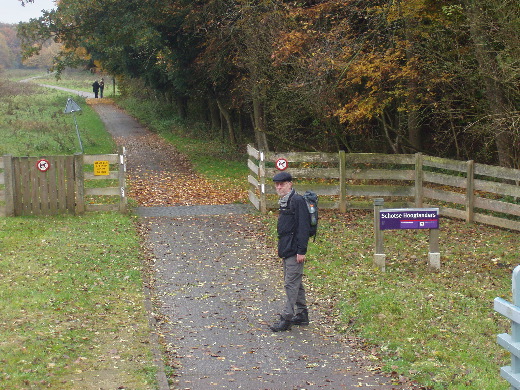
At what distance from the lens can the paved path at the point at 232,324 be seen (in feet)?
22.9

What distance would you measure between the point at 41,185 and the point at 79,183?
0.82m

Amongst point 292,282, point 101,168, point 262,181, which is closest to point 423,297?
point 292,282

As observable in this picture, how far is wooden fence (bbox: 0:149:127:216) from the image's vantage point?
15.1m

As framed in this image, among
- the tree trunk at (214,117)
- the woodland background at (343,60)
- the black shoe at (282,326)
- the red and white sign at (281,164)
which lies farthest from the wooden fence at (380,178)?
the tree trunk at (214,117)

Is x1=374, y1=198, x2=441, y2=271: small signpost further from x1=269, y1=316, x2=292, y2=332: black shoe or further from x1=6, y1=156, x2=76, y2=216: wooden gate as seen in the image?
x1=6, y1=156, x2=76, y2=216: wooden gate

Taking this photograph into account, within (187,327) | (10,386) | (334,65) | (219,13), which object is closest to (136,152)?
(219,13)

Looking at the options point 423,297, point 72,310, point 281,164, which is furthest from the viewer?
point 281,164

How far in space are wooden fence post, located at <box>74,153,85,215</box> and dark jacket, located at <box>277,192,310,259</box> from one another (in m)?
8.01

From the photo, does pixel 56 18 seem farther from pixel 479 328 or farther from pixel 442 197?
pixel 479 328

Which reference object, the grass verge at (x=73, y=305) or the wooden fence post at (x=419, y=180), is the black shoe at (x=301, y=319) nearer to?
the grass verge at (x=73, y=305)

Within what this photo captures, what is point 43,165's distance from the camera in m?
15.1

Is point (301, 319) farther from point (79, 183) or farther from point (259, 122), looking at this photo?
point (259, 122)

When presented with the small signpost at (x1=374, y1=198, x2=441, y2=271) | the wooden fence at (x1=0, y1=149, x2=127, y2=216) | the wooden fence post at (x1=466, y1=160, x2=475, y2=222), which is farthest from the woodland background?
the wooden fence at (x1=0, y1=149, x2=127, y2=216)

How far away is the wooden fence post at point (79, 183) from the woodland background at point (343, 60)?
248 inches
